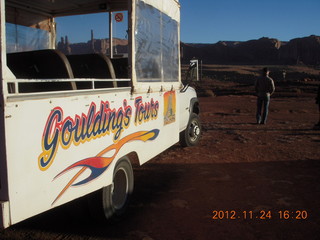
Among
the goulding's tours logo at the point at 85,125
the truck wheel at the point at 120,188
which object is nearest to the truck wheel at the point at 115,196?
the truck wheel at the point at 120,188

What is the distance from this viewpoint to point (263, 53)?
9906 cm

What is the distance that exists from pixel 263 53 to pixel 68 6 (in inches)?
3978

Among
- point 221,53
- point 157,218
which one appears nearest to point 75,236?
point 157,218

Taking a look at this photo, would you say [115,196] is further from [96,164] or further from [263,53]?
[263,53]

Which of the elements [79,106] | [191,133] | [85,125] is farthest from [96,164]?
[191,133]

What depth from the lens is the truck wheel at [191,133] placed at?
7441 mm

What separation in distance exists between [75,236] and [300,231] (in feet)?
8.32

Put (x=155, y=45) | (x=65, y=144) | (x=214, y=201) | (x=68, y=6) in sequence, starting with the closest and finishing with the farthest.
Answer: (x=65, y=144) < (x=214, y=201) < (x=155, y=45) < (x=68, y=6)

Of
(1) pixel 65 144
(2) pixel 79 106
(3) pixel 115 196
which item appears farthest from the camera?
(3) pixel 115 196

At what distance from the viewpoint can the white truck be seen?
7.73 ft

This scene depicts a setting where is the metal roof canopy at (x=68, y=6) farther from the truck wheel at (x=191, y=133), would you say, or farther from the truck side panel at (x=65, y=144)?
the truck wheel at (x=191, y=133)

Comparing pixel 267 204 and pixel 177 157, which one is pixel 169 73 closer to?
pixel 177 157
